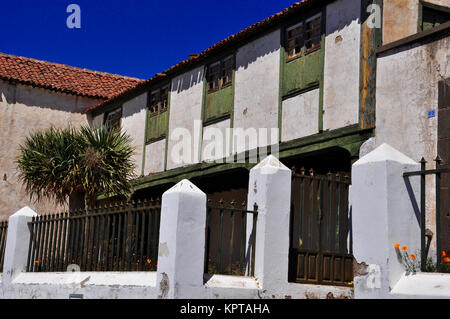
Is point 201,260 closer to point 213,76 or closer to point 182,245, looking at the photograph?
point 182,245

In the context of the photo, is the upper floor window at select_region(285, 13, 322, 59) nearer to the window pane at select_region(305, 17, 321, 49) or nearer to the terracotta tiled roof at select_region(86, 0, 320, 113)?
the window pane at select_region(305, 17, 321, 49)

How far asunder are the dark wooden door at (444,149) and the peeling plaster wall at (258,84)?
4654 millimetres

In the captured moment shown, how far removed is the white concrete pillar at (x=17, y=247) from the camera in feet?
39.3

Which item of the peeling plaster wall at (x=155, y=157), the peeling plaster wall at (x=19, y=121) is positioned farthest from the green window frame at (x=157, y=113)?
the peeling plaster wall at (x=19, y=121)

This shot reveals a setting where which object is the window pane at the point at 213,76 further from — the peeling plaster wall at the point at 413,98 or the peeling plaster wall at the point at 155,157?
the peeling plaster wall at the point at 413,98

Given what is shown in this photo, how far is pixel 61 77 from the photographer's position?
2386 cm

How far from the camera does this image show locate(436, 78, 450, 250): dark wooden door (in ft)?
34.2

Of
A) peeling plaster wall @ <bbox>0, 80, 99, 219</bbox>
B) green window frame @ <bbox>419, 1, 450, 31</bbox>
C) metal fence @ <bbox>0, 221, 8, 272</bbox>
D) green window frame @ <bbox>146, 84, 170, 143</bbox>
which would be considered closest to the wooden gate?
green window frame @ <bbox>419, 1, 450, 31</bbox>

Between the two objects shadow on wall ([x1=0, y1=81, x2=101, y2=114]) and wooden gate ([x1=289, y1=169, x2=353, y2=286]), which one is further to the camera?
shadow on wall ([x1=0, y1=81, x2=101, y2=114])

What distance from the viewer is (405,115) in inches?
456

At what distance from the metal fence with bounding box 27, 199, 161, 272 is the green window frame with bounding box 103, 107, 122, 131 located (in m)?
10.7

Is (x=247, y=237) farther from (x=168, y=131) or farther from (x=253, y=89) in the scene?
(x=168, y=131)

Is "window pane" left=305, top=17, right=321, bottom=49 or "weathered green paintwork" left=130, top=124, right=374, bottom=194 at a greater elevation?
"window pane" left=305, top=17, right=321, bottom=49
